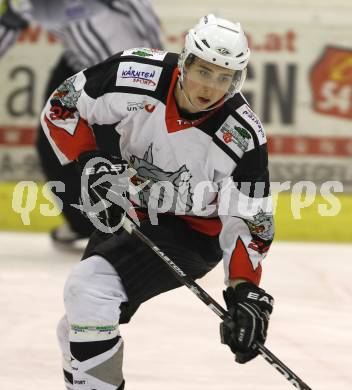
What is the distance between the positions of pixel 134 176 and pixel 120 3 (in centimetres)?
317

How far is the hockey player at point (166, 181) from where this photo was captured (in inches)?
102

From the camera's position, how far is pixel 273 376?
11.0 ft

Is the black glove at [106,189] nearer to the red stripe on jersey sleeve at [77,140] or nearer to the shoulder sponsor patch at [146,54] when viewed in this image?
the red stripe on jersey sleeve at [77,140]

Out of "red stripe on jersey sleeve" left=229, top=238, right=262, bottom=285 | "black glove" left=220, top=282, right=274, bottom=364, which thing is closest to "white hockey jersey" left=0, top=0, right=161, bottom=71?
"red stripe on jersey sleeve" left=229, top=238, right=262, bottom=285

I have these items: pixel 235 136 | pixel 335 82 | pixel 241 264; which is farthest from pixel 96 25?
pixel 241 264

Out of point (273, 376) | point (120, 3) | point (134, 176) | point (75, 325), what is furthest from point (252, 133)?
point (120, 3)

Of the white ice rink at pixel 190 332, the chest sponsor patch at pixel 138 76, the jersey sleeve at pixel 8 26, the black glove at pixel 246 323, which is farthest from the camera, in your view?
the jersey sleeve at pixel 8 26

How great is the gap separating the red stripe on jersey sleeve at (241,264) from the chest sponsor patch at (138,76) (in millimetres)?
463

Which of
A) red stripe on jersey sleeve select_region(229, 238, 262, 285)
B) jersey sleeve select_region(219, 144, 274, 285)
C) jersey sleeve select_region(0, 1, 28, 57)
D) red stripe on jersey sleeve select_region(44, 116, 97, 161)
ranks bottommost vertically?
red stripe on jersey sleeve select_region(229, 238, 262, 285)

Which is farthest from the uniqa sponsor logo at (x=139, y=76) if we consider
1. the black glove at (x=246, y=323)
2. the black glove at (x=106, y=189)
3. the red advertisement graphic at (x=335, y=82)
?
the red advertisement graphic at (x=335, y=82)

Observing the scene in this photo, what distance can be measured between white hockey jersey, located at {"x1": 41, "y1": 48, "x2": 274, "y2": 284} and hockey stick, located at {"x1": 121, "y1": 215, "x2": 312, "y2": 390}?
0.10m

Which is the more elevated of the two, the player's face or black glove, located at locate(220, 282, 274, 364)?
the player's face

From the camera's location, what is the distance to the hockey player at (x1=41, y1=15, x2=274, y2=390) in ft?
8.48

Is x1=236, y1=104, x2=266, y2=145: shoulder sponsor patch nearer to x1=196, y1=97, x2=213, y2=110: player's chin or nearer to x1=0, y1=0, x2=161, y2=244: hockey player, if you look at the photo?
x1=196, y1=97, x2=213, y2=110: player's chin
